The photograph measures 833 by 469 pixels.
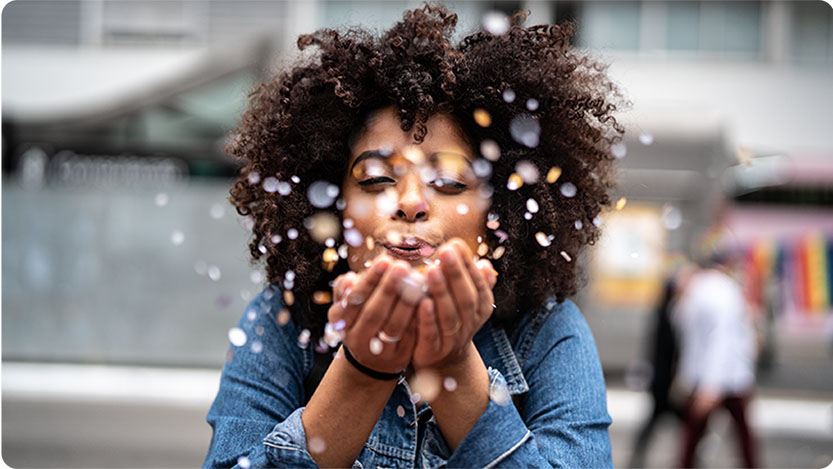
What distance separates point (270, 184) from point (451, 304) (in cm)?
63

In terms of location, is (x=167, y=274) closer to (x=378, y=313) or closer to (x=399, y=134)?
(x=399, y=134)

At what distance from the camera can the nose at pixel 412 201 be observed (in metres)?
1.35

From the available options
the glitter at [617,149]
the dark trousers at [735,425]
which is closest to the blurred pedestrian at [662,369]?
the dark trousers at [735,425]

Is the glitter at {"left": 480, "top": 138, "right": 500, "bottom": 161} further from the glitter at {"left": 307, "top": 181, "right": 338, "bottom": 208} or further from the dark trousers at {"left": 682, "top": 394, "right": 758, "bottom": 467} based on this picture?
the dark trousers at {"left": 682, "top": 394, "right": 758, "bottom": 467}

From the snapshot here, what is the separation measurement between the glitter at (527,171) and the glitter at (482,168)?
6 cm

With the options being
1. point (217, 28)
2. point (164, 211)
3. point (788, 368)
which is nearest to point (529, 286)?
point (164, 211)

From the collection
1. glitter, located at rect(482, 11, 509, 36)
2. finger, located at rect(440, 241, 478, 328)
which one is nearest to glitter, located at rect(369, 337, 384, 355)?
finger, located at rect(440, 241, 478, 328)

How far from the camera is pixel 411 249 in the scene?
134 centimetres

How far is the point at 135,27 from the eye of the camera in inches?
537

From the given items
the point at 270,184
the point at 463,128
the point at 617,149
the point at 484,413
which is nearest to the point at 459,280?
the point at 484,413

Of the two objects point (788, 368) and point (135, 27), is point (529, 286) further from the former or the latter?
point (135, 27)

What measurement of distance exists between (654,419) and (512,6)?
9153 millimetres

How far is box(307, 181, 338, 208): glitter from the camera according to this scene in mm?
1532

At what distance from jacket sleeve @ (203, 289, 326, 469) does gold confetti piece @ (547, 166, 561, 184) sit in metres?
0.57
